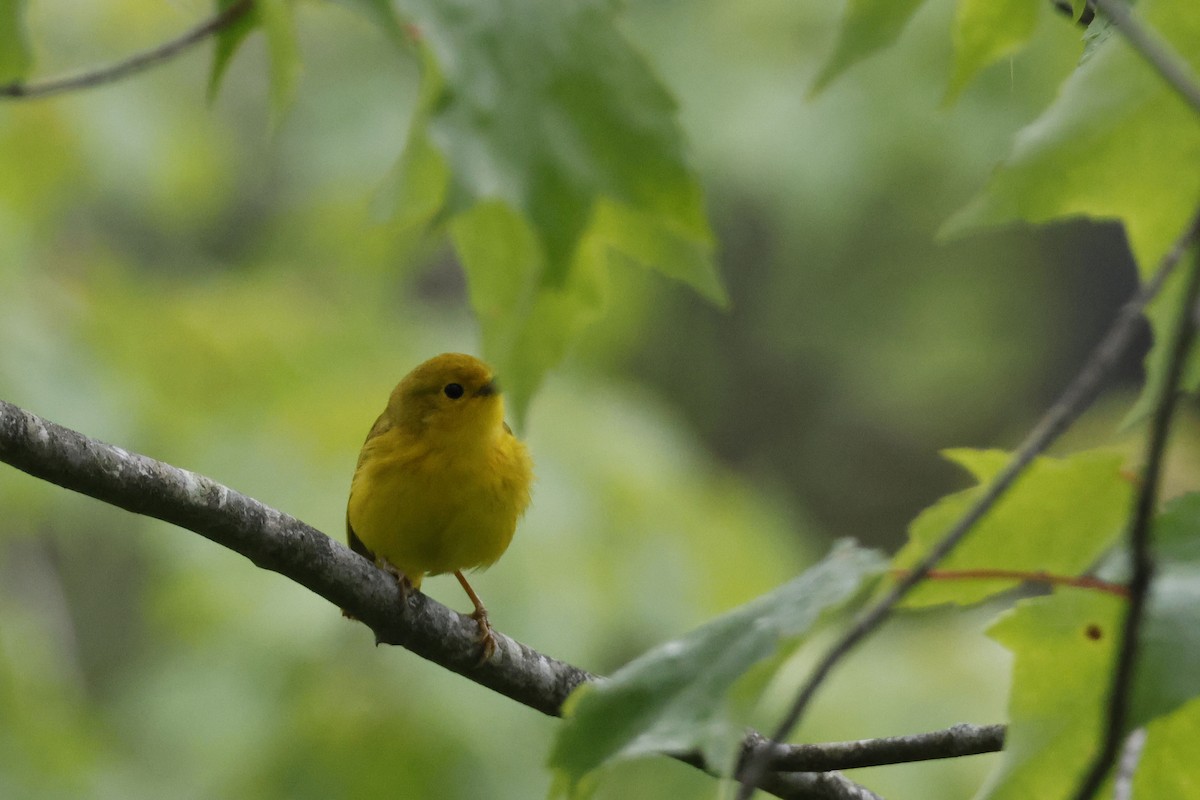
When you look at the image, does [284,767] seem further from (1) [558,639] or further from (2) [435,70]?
(2) [435,70]

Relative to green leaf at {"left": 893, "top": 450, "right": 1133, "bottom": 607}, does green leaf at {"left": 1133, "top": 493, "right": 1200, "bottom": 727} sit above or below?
below

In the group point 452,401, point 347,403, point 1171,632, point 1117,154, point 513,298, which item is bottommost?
point 1171,632

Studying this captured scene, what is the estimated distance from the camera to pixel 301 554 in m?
2.73

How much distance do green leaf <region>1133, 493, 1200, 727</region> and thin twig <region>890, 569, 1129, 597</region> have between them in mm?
66

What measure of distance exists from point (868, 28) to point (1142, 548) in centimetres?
87

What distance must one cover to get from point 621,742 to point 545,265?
563 millimetres

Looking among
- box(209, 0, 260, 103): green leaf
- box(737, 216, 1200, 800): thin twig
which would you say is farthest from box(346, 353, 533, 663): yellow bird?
box(737, 216, 1200, 800): thin twig

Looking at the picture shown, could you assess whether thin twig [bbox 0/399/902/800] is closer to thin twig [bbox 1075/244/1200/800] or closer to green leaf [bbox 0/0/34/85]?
green leaf [bbox 0/0/34/85]

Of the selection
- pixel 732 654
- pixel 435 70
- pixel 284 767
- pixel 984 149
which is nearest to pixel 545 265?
pixel 435 70

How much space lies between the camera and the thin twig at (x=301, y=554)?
2.39m

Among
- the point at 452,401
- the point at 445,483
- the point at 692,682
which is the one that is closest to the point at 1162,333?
the point at 692,682

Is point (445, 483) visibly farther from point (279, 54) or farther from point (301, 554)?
point (279, 54)

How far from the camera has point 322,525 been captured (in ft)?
21.3

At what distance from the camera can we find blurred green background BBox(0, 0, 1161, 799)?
688cm
